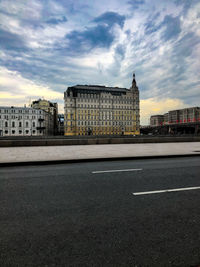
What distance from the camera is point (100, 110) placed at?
109 metres

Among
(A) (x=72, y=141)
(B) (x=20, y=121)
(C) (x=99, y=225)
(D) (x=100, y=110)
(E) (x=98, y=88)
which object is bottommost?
(C) (x=99, y=225)

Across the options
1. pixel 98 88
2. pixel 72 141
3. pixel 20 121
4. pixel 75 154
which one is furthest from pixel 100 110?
pixel 75 154

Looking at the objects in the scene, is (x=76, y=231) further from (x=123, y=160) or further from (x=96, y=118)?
(x=96, y=118)

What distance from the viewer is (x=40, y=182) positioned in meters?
5.44

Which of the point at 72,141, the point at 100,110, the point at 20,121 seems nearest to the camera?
the point at 72,141

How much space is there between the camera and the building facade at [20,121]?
87.5 meters

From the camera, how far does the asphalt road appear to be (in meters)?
2.17

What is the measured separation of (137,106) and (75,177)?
377ft

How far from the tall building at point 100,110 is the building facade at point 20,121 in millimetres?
18100

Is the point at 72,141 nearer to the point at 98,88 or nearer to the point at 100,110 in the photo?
the point at 100,110

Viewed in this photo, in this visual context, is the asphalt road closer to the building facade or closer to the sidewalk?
the sidewalk

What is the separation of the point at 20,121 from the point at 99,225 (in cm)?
9592

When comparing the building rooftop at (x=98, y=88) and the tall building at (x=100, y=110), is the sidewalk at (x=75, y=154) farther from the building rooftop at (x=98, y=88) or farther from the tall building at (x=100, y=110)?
the building rooftop at (x=98, y=88)

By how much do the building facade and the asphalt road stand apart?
8950 centimetres
